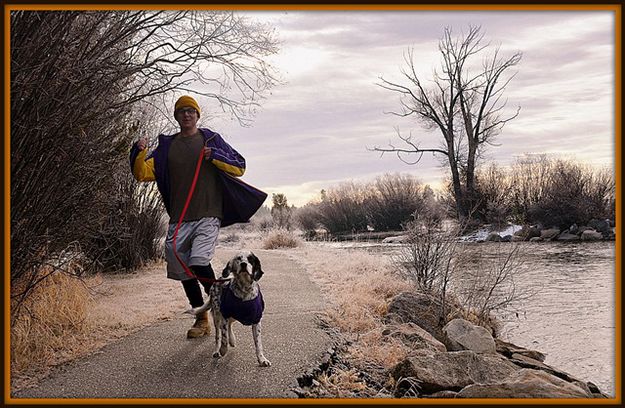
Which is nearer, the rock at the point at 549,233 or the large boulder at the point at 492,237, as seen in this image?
the large boulder at the point at 492,237

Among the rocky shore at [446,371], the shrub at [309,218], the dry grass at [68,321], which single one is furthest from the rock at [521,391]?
the shrub at [309,218]

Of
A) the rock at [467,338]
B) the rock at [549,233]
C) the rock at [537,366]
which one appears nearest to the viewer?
the rock at [537,366]

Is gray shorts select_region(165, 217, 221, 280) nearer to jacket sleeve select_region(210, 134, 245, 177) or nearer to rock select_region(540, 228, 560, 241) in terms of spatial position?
jacket sleeve select_region(210, 134, 245, 177)

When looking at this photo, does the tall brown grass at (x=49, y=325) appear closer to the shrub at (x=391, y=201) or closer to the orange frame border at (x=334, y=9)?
the orange frame border at (x=334, y=9)

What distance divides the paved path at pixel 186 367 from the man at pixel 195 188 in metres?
0.72

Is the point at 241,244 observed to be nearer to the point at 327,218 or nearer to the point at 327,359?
the point at 327,218

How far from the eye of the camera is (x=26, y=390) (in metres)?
4.96

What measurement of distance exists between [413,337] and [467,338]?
1036 mm

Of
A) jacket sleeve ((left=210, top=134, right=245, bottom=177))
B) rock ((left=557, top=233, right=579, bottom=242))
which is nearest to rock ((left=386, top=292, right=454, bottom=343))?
jacket sleeve ((left=210, top=134, right=245, bottom=177))

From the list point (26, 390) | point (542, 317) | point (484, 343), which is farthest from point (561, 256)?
point (26, 390)

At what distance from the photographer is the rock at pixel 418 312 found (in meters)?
8.77

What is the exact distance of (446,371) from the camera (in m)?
6.10

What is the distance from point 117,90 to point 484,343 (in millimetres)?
5599

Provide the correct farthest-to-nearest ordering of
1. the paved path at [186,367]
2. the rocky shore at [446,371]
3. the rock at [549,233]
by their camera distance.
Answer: the rock at [549,233]
the rocky shore at [446,371]
the paved path at [186,367]
